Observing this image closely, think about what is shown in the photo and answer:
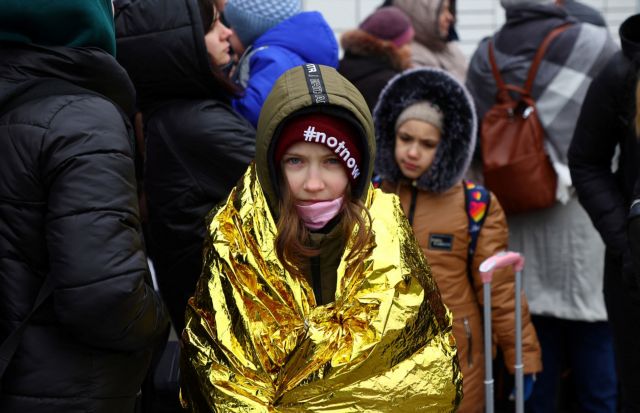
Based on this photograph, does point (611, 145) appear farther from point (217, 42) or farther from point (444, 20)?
point (444, 20)

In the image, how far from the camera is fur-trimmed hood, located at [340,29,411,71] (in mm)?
5199

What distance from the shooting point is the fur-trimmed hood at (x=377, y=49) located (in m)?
5.20

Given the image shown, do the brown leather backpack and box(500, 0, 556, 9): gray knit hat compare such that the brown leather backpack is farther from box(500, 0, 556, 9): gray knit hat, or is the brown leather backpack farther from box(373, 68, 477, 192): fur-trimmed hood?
box(373, 68, 477, 192): fur-trimmed hood

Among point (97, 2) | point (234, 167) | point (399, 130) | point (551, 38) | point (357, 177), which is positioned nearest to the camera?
point (97, 2)

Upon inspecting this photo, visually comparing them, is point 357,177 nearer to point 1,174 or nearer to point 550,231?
point 1,174

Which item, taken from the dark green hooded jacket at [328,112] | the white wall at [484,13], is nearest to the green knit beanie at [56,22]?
the dark green hooded jacket at [328,112]

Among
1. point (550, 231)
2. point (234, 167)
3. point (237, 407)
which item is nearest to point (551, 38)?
point (550, 231)

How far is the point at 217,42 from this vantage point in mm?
3621

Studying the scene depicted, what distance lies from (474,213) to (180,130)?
1.26m

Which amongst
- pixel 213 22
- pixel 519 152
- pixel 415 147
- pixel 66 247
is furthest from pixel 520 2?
pixel 66 247

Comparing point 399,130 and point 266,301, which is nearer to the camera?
point 266,301

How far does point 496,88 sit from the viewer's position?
15.5ft

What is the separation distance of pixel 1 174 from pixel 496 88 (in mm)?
2971

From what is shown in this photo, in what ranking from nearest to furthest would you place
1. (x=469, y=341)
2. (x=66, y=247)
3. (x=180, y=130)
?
(x=66, y=247) → (x=180, y=130) → (x=469, y=341)
